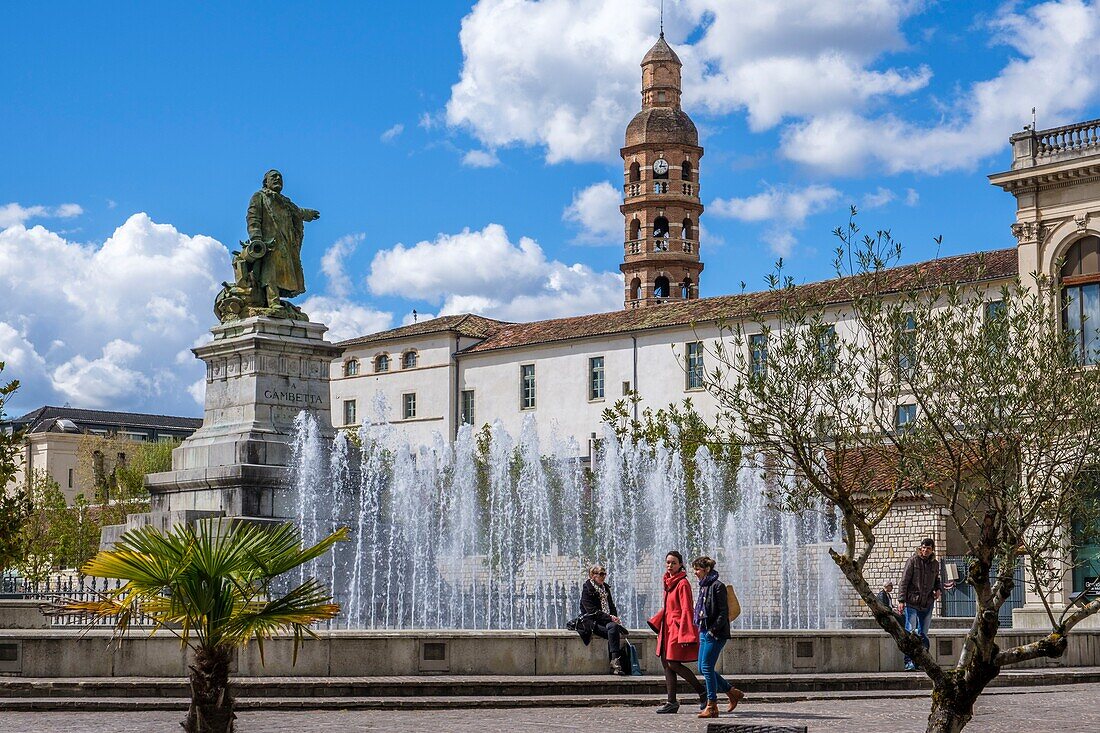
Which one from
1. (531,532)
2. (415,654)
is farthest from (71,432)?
(415,654)

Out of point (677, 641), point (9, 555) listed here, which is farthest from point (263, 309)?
point (677, 641)

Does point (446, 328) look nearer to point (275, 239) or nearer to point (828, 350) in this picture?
point (275, 239)

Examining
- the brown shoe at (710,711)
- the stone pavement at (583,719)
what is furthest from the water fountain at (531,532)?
the brown shoe at (710,711)

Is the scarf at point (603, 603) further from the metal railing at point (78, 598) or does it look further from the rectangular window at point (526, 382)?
the rectangular window at point (526, 382)

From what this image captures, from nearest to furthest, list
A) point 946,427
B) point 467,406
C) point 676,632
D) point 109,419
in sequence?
point 946,427
point 676,632
point 467,406
point 109,419

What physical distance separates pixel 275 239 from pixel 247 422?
3.32m

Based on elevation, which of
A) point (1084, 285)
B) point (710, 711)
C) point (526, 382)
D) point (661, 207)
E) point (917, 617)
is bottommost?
point (710, 711)

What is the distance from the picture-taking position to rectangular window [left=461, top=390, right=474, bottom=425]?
6688cm

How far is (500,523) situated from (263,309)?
1680cm

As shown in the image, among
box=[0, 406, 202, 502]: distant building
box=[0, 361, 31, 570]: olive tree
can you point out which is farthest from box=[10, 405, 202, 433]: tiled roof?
box=[0, 361, 31, 570]: olive tree

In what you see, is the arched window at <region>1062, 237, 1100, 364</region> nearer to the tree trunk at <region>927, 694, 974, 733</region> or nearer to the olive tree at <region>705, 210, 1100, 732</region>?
the olive tree at <region>705, 210, 1100, 732</region>

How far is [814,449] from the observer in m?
Answer: 11.1

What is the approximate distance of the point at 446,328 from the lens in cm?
6844

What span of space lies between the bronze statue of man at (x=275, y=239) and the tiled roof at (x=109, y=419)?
97.0 m
